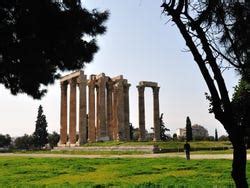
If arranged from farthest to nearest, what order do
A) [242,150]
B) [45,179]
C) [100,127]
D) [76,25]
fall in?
[100,127]
[45,179]
[76,25]
[242,150]

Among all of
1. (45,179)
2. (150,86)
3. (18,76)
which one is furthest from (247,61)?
(150,86)

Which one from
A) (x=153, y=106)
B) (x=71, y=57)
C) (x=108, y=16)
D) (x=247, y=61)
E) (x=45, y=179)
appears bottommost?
(x=45, y=179)

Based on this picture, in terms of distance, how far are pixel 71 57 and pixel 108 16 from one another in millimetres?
1101

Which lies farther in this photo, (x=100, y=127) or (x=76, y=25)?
(x=100, y=127)

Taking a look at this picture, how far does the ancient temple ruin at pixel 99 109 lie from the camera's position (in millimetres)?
50969

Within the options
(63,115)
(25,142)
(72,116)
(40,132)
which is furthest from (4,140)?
(72,116)

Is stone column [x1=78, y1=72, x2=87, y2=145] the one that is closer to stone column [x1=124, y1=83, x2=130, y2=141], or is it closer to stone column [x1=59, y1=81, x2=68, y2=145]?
stone column [x1=59, y1=81, x2=68, y2=145]

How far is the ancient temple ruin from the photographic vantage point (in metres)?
51.0

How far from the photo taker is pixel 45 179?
51.2ft

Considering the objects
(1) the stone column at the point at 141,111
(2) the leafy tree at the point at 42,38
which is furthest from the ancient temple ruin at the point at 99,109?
(2) the leafy tree at the point at 42,38

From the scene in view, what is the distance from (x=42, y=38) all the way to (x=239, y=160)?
4.06 m

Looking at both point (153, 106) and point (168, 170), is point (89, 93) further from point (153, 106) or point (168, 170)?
point (168, 170)

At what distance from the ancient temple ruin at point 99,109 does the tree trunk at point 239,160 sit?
144 ft

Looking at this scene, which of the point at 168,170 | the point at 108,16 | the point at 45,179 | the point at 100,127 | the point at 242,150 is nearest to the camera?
the point at 242,150
